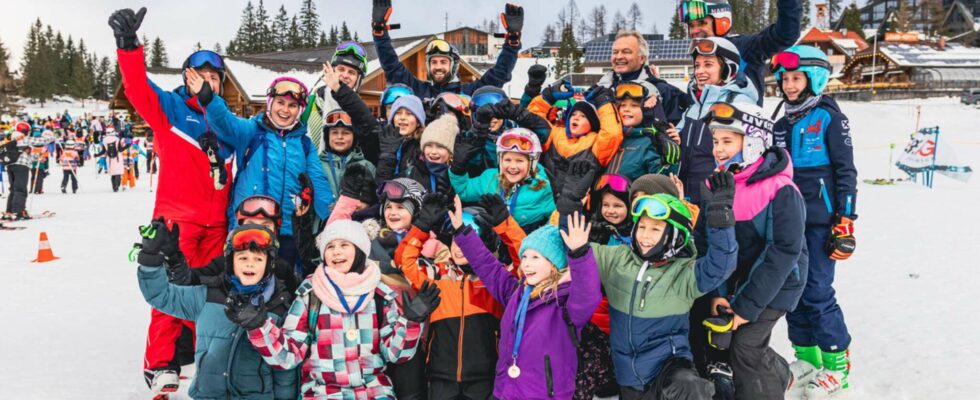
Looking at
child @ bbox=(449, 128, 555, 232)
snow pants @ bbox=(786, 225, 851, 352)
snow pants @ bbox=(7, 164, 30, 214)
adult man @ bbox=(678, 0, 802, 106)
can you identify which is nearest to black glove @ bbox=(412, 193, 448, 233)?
child @ bbox=(449, 128, 555, 232)

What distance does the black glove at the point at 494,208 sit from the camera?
12.5ft

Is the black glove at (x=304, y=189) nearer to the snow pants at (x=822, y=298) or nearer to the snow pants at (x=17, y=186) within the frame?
the snow pants at (x=822, y=298)

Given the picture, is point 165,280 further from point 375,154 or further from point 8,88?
point 8,88

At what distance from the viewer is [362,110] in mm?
4906

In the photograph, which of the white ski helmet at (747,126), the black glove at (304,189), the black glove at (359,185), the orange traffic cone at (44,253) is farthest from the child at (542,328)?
the orange traffic cone at (44,253)

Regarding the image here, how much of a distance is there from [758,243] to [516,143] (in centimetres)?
159

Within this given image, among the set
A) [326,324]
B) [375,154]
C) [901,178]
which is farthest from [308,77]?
[326,324]

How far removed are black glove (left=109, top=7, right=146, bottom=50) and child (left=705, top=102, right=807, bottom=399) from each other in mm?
3322

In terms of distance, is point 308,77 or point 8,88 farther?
point 8,88

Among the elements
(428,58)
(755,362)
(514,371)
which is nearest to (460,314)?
(514,371)

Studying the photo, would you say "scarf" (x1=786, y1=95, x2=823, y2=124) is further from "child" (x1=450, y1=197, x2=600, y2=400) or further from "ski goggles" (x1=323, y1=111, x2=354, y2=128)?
"ski goggles" (x1=323, y1=111, x2=354, y2=128)

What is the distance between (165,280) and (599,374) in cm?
245

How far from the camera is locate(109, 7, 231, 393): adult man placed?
4.23 meters

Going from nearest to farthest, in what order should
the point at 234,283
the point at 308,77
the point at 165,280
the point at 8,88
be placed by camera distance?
the point at 165,280 → the point at 234,283 → the point at 308,77 → the point at 8,88
